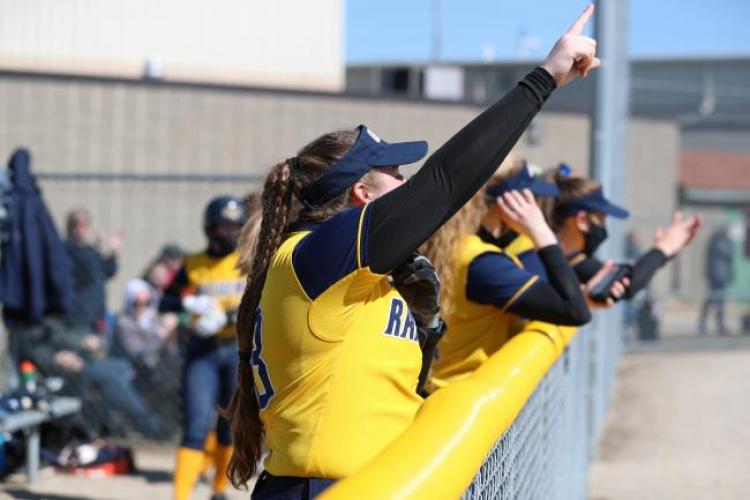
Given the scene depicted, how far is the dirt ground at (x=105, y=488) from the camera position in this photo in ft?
26.1

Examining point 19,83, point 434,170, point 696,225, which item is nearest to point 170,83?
point 19,83

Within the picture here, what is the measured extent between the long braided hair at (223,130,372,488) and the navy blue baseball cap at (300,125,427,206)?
2 centimetres

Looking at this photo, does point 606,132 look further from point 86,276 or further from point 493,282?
point 493,282

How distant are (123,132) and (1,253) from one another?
7.75m

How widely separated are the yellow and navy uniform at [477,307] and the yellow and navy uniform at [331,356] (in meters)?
1.48

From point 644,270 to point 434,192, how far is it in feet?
11.1

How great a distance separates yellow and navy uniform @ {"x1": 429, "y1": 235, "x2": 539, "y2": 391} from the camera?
4.34 meters

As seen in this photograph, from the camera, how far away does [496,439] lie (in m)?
2.70

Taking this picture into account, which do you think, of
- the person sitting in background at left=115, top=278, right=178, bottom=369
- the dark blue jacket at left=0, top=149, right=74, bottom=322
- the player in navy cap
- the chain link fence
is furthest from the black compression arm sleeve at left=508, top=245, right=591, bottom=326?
the person sitting in background at left=115, top=278, right=178, bottom=369

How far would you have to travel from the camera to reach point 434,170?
2648 mm

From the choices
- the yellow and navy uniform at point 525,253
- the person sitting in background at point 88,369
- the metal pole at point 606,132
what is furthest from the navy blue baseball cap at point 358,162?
the person sitting in background at point 88,369

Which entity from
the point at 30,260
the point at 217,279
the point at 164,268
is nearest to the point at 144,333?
the point at 164,268

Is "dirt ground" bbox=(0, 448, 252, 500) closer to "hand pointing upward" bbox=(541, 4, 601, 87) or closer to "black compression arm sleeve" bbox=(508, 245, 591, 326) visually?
"black compression arm sleeve" bbox=(508, 245, 591, 326)

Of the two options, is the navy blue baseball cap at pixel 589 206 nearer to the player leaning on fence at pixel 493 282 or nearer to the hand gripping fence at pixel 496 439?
the hand gripping fence at pixel 496 439
